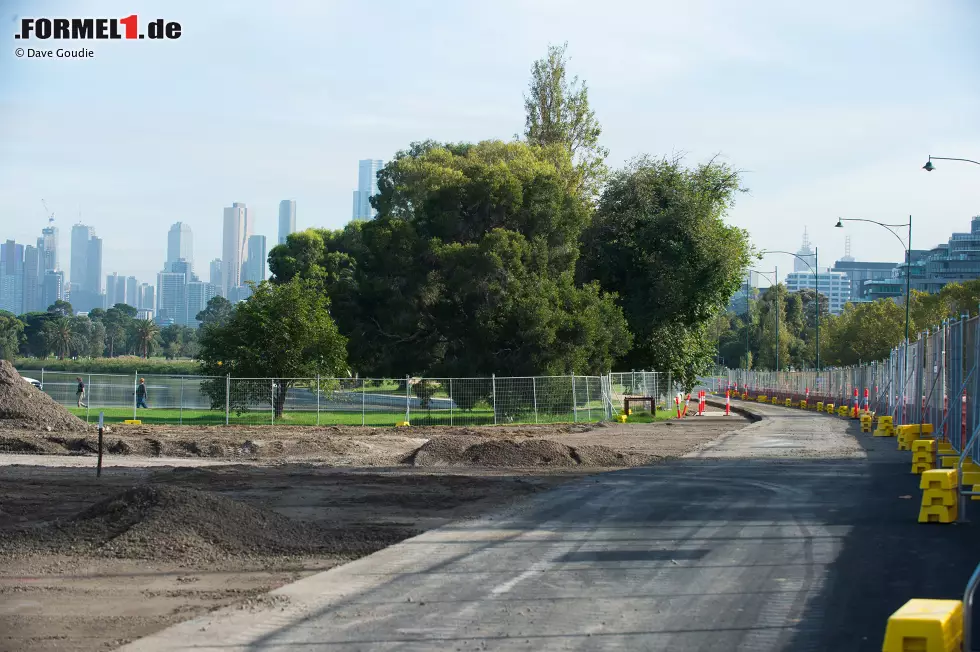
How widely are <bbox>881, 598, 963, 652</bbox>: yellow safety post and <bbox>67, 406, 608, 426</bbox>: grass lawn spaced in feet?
105

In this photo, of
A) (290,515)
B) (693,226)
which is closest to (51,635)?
(290,515)

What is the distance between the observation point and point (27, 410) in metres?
31.3

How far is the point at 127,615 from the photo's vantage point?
8414 millimetres

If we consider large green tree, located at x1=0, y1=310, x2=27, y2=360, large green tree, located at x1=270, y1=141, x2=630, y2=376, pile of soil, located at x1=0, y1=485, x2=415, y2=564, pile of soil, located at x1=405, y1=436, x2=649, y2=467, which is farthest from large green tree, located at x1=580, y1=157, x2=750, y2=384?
large green tree, located at x1=0, y1=310, x2=27, y2=360

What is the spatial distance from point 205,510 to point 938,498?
9.35m

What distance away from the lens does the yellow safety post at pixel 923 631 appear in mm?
5691

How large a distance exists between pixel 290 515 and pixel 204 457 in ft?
40.3

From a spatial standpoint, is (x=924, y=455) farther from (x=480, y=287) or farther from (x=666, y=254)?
(x=666, y=254)

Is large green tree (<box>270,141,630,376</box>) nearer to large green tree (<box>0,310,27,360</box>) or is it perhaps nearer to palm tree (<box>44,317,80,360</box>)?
large green tree (<box>0,310,27,360</box>)

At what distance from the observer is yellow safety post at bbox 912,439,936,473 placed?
19484 mm

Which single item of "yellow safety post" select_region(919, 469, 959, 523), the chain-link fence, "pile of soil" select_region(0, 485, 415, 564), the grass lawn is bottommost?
the grass lawn

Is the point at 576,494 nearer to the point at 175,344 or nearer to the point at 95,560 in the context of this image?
the point at 95,560

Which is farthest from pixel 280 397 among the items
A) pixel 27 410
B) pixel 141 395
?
pixel 27 410

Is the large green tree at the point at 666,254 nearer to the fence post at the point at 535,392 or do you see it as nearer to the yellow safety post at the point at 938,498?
the fence post at the point at 535,392
